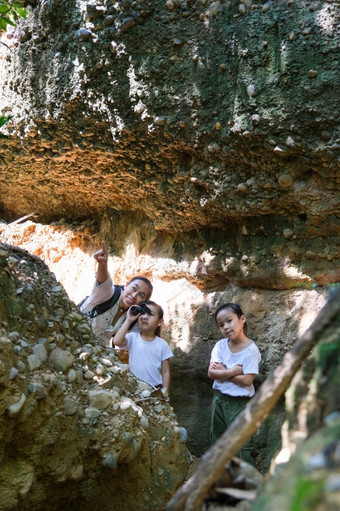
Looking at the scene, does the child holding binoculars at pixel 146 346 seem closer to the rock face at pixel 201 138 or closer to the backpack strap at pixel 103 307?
the backpack strap at pixel 103 307

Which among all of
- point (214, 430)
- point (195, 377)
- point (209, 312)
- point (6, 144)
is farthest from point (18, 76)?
point (214, 430)

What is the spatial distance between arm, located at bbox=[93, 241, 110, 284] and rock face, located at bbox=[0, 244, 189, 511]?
0.75m

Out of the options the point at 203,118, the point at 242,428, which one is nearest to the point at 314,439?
the point at 242,428

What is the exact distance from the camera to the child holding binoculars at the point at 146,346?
365 cm

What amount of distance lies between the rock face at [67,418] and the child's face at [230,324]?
0.74 metres

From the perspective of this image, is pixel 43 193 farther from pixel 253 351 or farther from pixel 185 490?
pixel 185 490

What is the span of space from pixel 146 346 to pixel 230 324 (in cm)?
67

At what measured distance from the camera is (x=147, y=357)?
370 cm

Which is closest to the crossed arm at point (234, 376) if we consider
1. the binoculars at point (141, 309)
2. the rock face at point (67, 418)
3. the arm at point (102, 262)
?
the rock face at point (67, 418)

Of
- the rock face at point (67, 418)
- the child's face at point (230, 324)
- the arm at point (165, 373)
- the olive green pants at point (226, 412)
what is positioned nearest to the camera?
the rock face at point (67, 418)

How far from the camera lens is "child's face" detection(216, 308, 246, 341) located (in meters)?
3.53

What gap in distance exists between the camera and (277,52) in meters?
3.39

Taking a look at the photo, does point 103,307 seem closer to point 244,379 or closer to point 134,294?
point 134,294

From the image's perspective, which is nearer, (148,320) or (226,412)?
(226,412)
